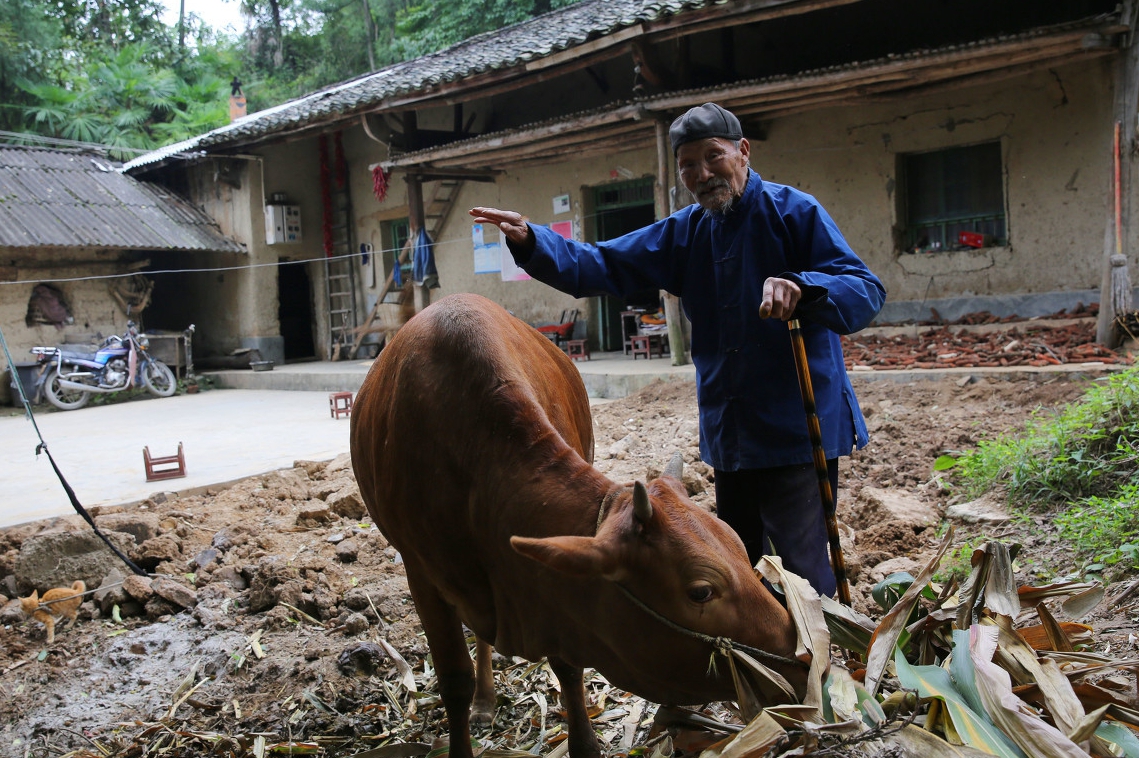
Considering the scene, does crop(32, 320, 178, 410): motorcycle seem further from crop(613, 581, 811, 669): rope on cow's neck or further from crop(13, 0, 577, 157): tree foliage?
crop(613, 581, 811, 669): rope on cow's neck

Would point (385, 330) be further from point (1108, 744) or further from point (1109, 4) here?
point (1108, 744)

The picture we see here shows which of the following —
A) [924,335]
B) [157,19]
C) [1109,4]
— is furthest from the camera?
[157,19]

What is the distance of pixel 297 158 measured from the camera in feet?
56.7

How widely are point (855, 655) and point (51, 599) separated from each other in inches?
154

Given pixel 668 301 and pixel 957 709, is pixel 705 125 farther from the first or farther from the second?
pixel 668 301

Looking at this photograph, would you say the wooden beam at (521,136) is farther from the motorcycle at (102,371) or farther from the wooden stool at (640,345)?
the motorcycle at (102,371)

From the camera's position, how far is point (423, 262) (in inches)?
523

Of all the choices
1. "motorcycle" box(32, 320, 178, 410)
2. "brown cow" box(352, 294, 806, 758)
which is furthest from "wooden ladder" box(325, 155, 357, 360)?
"brown cow" box(352, 294, 806, 758)

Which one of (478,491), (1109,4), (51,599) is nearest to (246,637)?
(51,599)

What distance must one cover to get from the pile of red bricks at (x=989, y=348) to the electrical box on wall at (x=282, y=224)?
1134 centimetres

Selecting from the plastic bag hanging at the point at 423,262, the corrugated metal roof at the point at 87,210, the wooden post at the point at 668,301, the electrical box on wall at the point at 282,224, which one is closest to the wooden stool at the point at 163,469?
the wooden post at the point at 668,301

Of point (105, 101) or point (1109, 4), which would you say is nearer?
point (1109, 4)

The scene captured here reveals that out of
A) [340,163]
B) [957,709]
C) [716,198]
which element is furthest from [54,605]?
[340,163]

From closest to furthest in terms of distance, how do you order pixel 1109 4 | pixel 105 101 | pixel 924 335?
pixel 1109 4 → pixel 924 335 → pixel 105 101
